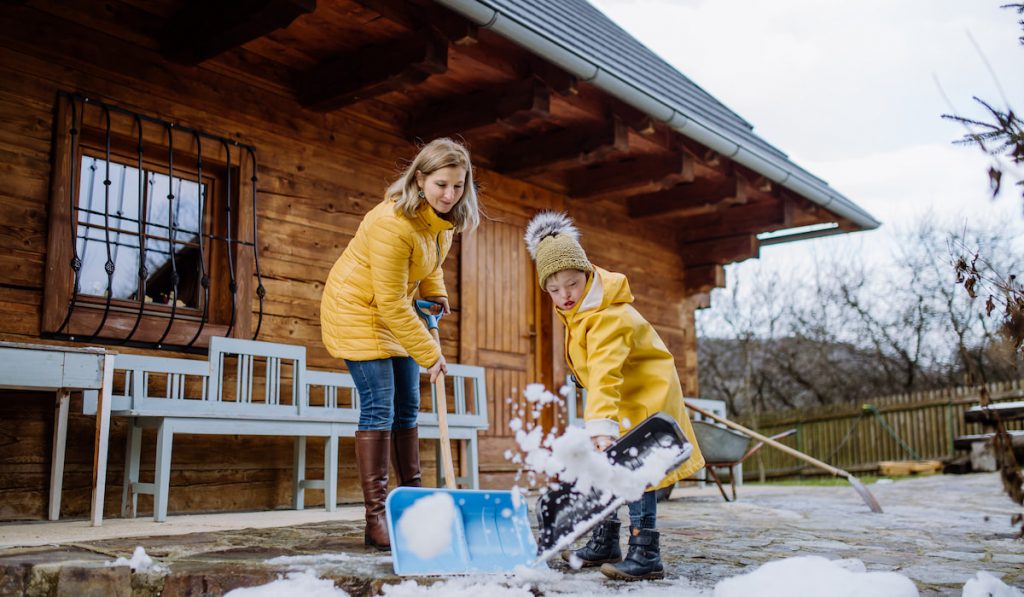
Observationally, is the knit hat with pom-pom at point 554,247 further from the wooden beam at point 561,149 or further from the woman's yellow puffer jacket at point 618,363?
the wooden beam at point 561,149

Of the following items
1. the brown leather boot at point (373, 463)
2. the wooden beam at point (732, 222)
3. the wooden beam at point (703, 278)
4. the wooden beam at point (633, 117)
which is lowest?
the brown leather boot at point (373, 463)

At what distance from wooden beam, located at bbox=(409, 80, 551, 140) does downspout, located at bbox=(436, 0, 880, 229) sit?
0.96ft

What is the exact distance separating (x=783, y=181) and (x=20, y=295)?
5877 millimetres

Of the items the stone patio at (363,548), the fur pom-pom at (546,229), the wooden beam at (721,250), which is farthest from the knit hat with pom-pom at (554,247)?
the wooden beam at (721,250)

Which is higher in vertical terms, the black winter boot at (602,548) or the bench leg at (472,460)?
the bench leg at (472,460)

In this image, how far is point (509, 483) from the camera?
7.12 metres

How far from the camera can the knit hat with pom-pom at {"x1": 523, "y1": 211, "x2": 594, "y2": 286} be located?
9.34 feet

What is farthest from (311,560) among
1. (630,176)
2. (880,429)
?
(880,429)

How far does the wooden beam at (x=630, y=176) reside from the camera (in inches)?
278

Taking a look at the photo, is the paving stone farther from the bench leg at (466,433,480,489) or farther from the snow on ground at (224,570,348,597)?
the bench leg at (466,433,480,489)

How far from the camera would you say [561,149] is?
6789mm

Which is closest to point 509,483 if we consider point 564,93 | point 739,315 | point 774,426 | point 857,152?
point 564,93

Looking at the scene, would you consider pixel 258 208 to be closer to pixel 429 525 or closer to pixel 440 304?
pixel 440 304

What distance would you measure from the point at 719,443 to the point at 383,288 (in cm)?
423
